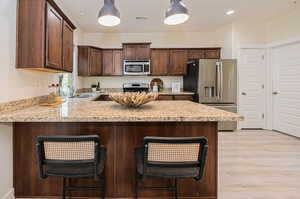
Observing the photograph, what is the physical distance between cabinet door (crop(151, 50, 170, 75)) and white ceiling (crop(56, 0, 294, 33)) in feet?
2.31

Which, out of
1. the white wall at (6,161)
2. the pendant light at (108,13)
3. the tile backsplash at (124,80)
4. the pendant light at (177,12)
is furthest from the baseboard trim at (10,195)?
the tile backsplash at (124,80)

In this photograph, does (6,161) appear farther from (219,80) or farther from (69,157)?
(219,80)

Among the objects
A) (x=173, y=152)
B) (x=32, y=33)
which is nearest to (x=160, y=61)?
(x=32, y=33)

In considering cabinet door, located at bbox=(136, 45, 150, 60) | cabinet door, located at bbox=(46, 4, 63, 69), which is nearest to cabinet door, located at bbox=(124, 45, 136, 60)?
cabinet door, located at bbox=(136, 45, 150, 60)

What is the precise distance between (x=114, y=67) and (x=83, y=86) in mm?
1126

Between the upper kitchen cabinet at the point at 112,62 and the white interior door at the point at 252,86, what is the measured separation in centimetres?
324

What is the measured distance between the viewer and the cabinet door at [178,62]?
550 cm

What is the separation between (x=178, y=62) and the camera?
5508 millimetres

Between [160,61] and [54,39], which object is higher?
[160,61]

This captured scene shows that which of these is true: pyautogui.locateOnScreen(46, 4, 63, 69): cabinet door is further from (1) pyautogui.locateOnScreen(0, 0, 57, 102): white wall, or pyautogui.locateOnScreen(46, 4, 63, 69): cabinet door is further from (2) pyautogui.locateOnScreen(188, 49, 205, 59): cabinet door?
(2) pyautogui.locateOnScreen(188, 49, 205, 59): cabinet door

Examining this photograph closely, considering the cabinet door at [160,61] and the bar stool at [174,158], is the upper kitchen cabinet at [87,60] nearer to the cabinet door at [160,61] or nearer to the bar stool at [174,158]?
the cabinet door at [160,61]

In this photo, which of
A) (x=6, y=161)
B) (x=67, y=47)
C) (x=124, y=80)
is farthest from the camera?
(x=124, y=80)

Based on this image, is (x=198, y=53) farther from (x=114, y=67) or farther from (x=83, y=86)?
(x=83, y=86)

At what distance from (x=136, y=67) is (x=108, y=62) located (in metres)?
0.82
